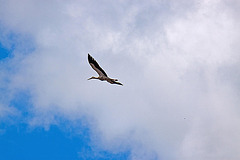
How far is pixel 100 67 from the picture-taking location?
156 metres

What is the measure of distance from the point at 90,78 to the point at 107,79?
6153 mm

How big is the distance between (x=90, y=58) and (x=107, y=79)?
6.37 m

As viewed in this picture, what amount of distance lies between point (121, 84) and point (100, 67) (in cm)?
636

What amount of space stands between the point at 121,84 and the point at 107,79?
3.96 metres

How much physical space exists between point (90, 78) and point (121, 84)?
9.92 metres

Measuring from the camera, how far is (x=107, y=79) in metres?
157

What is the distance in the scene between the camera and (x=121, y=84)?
6122 inches

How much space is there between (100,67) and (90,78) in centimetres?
659

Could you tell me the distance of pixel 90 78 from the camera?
531 feet

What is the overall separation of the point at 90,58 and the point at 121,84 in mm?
9475

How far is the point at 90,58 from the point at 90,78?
7.21m
